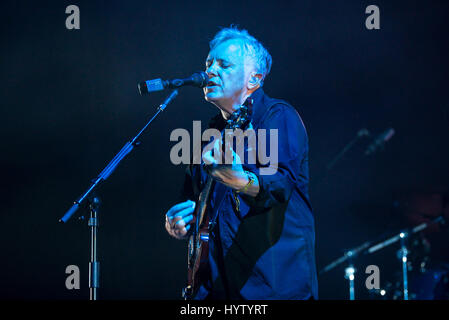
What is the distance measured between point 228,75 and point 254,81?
147mm

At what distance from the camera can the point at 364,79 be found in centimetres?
474

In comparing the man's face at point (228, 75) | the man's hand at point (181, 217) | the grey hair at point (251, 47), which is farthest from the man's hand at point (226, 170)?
the grey hair at point (251, 47)

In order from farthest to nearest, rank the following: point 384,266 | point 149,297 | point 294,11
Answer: point 384,266
point 149,297
point 294,11

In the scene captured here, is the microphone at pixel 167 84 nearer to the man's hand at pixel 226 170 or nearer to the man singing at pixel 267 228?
the man singing at pixel 267 228

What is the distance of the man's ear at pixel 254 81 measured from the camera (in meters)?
2.40

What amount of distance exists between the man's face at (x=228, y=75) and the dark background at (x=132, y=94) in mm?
1964

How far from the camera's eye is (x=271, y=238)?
193 centimetres

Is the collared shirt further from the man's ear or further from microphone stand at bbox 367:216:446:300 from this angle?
microphone stand at bbox 367:216:446:300

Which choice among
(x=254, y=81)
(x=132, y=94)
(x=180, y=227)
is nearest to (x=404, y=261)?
(x=132, y=94)

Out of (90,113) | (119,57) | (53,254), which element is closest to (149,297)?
(53,254)
